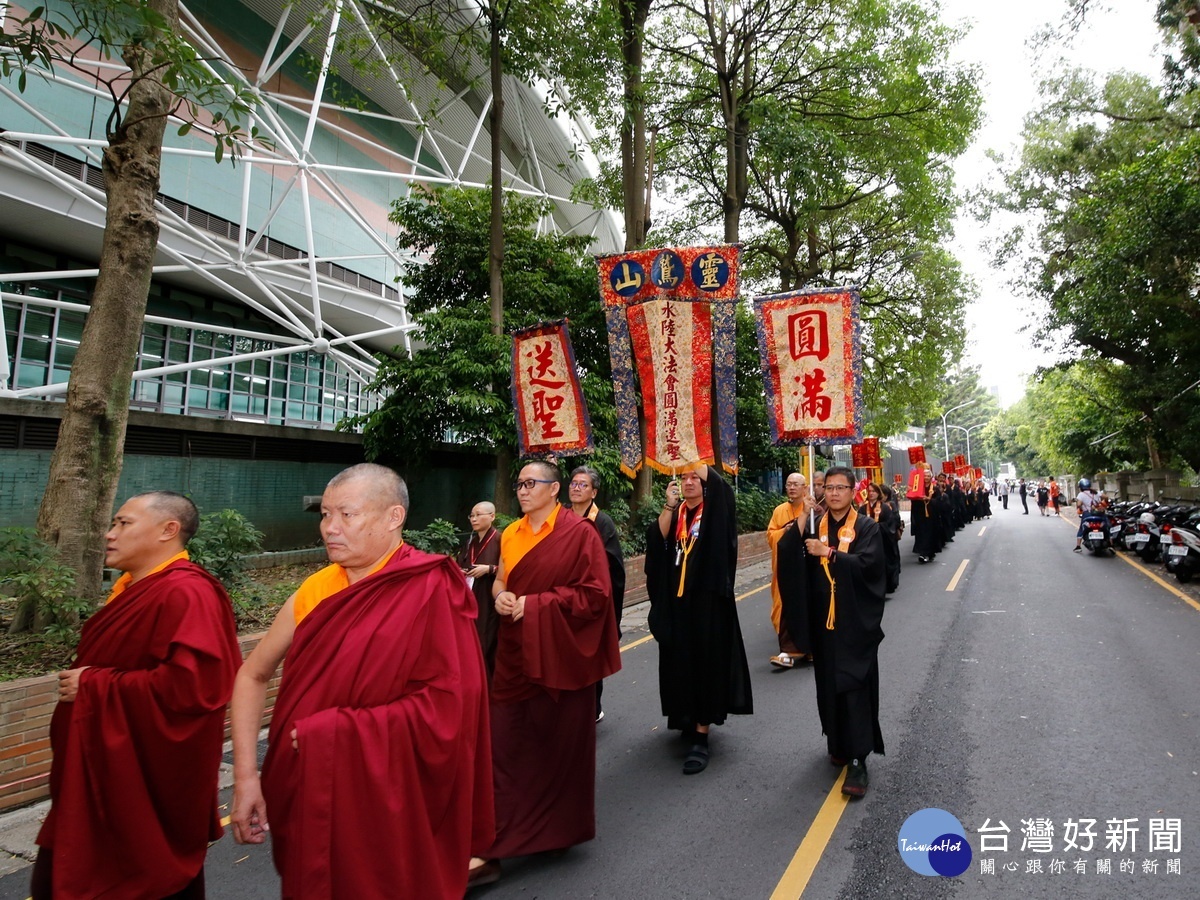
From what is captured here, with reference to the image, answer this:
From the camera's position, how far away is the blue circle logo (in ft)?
9.29

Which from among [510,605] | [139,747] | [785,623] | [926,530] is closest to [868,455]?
A: [926,530]

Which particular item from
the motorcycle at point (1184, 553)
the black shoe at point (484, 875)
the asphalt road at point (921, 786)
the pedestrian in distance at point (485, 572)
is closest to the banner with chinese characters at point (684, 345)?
the pedestrian in distance at point (485, 572)

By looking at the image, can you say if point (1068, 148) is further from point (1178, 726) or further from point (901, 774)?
point (901, 774)

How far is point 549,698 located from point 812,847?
1303mm

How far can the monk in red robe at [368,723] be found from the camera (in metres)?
1.67

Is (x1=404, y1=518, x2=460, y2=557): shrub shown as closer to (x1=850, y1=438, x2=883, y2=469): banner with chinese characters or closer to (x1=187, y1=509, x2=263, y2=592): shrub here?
(x1=187, y1=509, x2=263, y2=592): shrub

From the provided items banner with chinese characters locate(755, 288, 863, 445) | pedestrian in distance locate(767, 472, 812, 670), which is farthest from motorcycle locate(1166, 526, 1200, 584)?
banner with chinese characters locate(755, 288, 863, 445)

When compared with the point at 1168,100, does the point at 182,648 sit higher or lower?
lower

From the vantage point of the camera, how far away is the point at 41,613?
455 centimetres

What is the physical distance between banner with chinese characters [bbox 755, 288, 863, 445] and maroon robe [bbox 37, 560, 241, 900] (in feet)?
11.7

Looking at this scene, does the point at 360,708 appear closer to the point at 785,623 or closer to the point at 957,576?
the point at 785,623

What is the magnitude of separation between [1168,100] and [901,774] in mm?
13434

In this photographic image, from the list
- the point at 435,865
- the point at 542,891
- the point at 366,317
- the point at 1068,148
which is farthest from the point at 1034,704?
the point at 1068,148

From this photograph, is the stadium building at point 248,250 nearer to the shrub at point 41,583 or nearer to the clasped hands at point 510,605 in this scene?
the shrub at point 41,583
